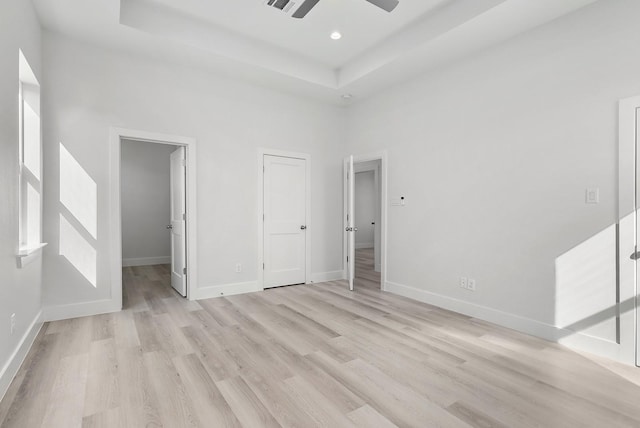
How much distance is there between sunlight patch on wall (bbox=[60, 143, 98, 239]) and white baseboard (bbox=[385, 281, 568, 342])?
397 cm

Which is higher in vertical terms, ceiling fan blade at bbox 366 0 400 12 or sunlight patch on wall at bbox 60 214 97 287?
ceiling fan blade at bbox 366 0 400 12

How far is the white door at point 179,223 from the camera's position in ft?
14.3

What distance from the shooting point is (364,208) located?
10.6 metres

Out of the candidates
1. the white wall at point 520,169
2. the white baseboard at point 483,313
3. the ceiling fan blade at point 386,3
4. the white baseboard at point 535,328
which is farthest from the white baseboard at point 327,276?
the ceiling fan blade at point 386,3

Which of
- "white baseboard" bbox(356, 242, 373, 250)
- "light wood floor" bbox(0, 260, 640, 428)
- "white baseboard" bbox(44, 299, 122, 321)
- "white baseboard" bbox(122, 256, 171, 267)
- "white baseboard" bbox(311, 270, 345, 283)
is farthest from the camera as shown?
"white baseboard" bbox(356, 242, 373, 250)

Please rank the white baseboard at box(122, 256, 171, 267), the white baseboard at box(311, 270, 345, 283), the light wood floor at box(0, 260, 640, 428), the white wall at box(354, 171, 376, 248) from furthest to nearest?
1. the white wall at box(354, 171, 376, 248)
2. the white baseboard at box(122, 256, 171, 267)
3. the white baseboard at box(311, 270, 345, 283)
4. the light wood floor at box(0, 260, 640, 428)

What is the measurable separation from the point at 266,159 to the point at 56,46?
105 inches

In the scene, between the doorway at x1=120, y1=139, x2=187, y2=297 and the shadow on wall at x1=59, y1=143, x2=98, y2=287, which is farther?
the doorway at x1=120, y1=139, x2=187, y2=297

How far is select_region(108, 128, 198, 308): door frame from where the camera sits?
3758 mm

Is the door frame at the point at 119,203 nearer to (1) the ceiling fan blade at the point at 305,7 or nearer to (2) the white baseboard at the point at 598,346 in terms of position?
(1) the ceiling fan blade at the point at 305,7

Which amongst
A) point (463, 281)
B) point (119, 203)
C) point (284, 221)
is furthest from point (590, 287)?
point (119, 203)

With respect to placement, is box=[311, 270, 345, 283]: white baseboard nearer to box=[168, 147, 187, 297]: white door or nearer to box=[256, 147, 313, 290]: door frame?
box=[256, 147, 313, 290]: door frame

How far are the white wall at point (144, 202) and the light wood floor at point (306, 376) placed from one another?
3.93 m

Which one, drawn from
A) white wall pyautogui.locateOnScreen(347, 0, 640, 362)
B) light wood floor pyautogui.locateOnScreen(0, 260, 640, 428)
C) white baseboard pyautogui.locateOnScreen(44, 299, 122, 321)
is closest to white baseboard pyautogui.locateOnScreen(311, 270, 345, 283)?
white wall pyautogui.locateOnScreen(347, 0, 640, 362)
